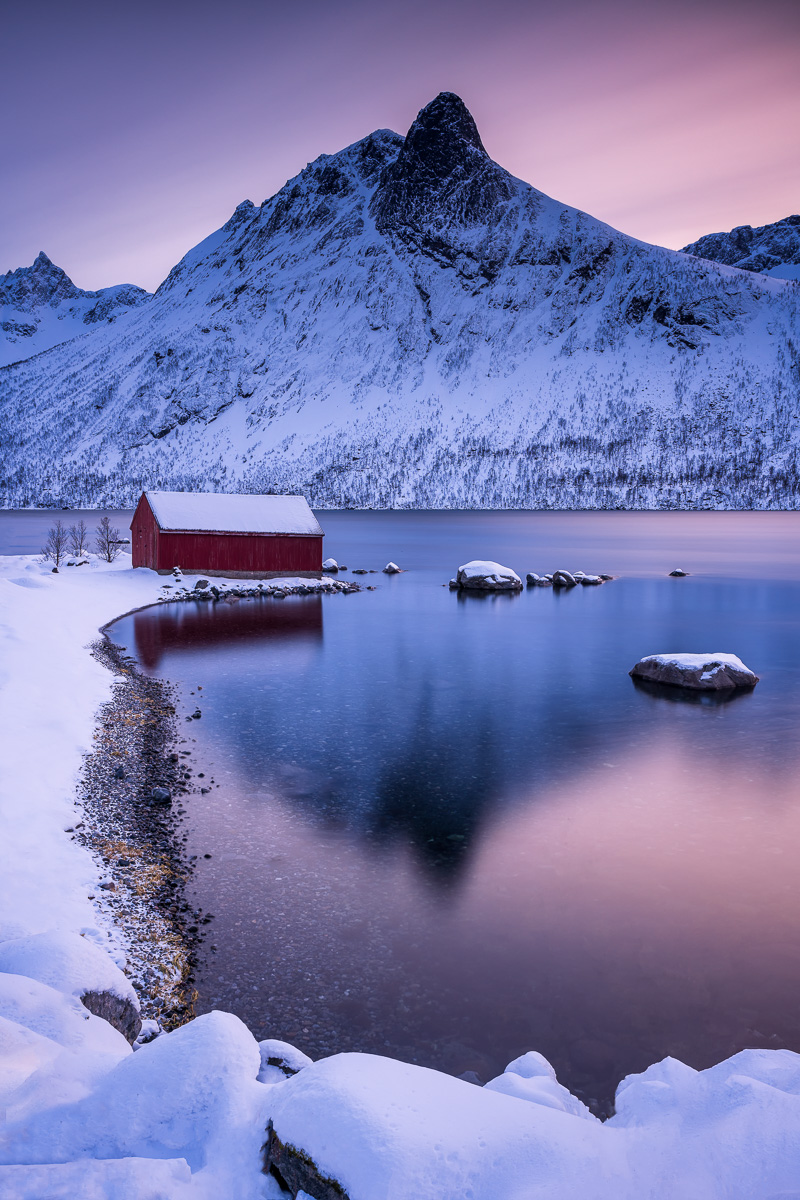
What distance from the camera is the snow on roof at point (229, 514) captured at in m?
43.4

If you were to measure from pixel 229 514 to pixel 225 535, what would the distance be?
148 centimetres

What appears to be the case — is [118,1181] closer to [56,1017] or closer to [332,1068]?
[332,1068]

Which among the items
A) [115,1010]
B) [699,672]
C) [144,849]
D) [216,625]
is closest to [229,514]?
[216,625]

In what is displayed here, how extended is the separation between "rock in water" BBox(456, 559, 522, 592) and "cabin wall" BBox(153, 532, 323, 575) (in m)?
10.3

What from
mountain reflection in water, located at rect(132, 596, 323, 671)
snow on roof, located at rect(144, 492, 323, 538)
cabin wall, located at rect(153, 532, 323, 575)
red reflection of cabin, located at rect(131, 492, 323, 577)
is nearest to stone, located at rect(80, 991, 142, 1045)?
mountain reflection in water, located at rect(132, 596, 323, 671)

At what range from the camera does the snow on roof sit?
43.4 m

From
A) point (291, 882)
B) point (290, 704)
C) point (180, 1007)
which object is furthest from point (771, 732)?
point (180, 1007)

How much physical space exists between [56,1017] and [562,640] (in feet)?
91.1

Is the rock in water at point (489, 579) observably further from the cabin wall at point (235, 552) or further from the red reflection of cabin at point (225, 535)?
the cabin wall at point (235, 552)

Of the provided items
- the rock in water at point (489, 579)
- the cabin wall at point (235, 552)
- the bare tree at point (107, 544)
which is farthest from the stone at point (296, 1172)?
the bare tree at point (107, 544)

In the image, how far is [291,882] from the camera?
10.8 m

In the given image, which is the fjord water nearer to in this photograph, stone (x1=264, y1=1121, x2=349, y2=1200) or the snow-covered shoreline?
the snow-covered shoreline

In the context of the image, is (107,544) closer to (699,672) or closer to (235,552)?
(235,552)

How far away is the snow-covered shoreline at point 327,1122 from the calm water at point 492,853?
5.07 feet
